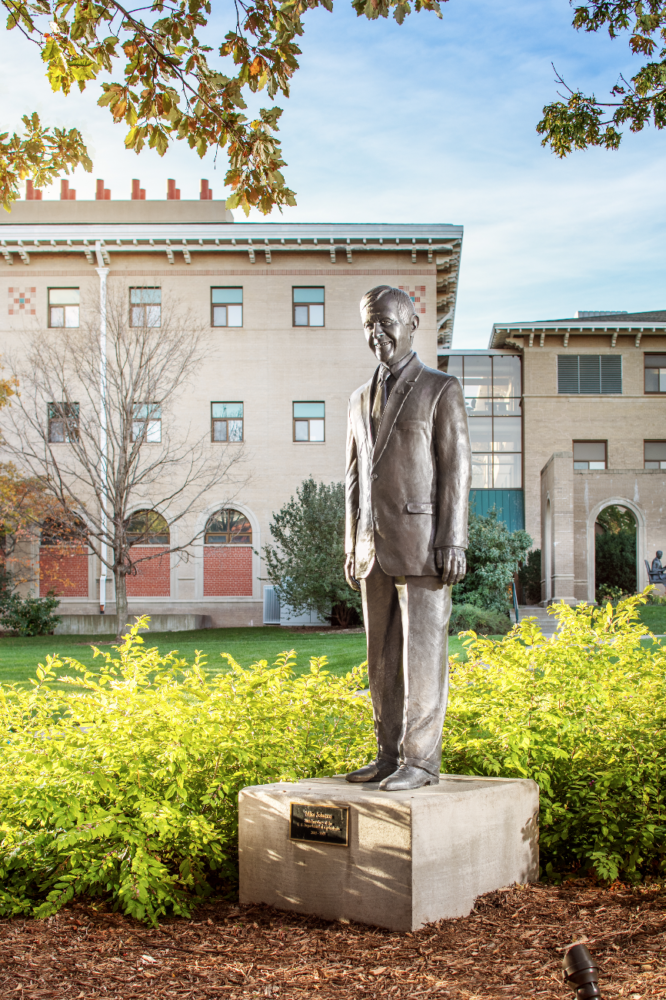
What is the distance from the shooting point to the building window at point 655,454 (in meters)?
38.4

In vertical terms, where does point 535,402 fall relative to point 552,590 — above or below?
above

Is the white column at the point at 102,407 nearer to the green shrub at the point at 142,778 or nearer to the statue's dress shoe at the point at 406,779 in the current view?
the green shrub at the point at 142,778

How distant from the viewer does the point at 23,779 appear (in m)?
4.71

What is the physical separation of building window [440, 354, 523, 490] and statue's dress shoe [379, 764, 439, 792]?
118ft

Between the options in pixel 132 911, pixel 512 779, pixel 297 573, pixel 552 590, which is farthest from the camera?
pixel 552 590

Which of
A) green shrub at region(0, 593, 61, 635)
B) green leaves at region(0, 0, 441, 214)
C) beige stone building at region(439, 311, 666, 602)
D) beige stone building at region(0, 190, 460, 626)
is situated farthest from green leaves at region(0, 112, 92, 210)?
beige stone building at region(439, 311, 666, 602)

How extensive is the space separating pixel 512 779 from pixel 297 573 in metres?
18.7

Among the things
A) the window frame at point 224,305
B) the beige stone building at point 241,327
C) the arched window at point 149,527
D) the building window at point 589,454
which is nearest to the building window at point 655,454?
the building window at point 589,454

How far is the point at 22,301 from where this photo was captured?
29359 mm

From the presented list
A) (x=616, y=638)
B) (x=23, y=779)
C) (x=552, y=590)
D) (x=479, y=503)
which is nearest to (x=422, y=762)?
(x=23, y=779)

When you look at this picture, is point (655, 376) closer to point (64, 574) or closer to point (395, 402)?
point (64, 574)

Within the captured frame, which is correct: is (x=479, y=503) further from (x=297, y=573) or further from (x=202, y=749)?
(x=202, y=749)

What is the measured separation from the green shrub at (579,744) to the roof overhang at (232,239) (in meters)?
23.9

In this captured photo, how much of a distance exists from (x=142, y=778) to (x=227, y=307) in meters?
26.1
